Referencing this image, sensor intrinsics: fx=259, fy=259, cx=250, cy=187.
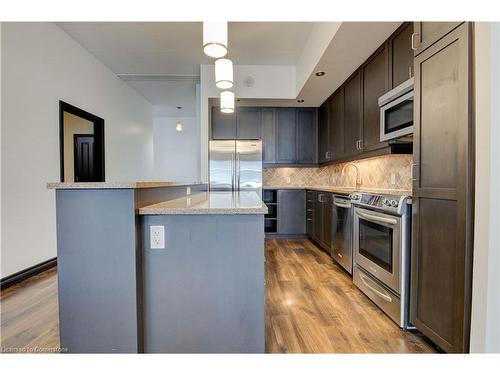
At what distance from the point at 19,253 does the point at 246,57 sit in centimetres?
372

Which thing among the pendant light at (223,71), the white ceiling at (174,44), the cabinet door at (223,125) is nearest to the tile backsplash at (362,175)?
the cabinet door at (223,125)

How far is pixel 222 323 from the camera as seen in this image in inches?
54.4

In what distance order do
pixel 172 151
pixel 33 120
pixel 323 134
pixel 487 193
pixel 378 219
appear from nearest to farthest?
pixel 487 193
pixel 378 219
pixel 33 120
pixel 323 134
pixel 172 151

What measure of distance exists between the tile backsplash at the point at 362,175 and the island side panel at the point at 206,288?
1.89 m

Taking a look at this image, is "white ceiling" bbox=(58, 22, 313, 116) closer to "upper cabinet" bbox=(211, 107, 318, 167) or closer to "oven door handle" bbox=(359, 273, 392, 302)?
"upper cabinet" bbox=(211, 107, 318, 167)

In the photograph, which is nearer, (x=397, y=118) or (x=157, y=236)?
(x=157, y=236)

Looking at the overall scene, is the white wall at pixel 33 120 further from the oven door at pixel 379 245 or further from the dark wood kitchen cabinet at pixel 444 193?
the dark wood kitchen cabinet at pixel 444 193

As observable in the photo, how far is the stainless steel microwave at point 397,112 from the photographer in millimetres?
2010

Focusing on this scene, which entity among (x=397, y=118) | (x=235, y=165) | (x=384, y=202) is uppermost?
(x=397, y=118)

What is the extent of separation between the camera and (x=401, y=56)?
2.22 m

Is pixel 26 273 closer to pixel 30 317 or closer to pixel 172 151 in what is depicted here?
pixel 30 317

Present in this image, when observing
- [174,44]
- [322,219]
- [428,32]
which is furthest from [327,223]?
[174,44]

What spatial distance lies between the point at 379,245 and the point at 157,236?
1.73 meters

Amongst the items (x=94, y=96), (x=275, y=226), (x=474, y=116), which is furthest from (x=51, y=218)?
(x=474, y=116)
